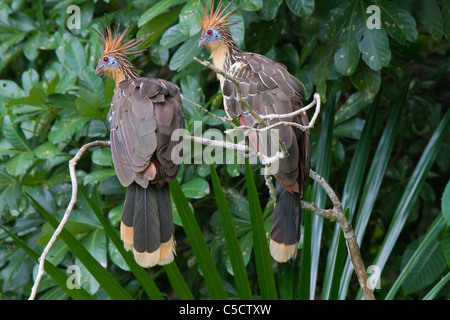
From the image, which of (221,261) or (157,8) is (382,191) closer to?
(221,261)

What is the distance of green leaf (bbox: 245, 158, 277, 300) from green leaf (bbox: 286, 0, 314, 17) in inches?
36.5

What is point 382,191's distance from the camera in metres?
3.87

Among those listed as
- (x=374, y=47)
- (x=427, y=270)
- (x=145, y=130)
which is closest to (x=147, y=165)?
(x=145, y=130)

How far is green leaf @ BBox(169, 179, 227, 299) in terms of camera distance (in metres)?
2.43

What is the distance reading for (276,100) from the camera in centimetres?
256

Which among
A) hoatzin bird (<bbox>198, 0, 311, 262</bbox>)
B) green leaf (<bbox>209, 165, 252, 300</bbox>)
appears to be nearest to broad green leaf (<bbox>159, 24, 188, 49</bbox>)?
hoatzin bird (<bbox>198, 0, 311, 262</bbox>)

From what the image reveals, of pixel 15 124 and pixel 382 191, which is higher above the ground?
pixel 15 124

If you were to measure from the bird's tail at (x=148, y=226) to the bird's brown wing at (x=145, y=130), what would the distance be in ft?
0.20

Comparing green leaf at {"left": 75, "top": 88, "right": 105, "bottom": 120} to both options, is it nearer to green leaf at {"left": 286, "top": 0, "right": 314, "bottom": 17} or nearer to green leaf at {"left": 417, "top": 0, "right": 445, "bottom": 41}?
green leaf at {"left": 286, "top": 0, "right": 314, "bottom": 17}

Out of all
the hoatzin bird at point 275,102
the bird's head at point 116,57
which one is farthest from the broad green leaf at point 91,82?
the hoatzin bird at point 275,102

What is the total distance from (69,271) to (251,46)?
1603mm

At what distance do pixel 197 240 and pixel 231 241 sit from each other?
15 cm

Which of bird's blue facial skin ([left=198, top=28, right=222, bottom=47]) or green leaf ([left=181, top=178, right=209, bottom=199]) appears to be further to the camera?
green leaf ([left=181, top=178, right=209, bottom=199])
